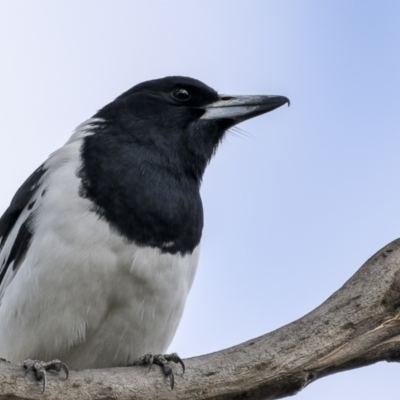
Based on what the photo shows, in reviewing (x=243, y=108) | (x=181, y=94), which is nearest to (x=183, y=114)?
(x=181, y=94)

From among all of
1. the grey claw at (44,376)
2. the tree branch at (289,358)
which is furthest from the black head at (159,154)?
the grey claw at (44,376)

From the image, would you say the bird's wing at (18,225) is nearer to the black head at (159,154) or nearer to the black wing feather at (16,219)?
the black wing feather at (16,219)

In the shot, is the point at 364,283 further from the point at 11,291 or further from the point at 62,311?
the point at 11,291

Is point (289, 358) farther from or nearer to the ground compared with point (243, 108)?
nearer to the ground

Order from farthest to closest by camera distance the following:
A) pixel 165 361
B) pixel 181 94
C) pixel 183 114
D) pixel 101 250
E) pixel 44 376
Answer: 1. pixel 181 94
2. pixel 183 114
3. pixel 101 250
4. pixel 165 361
5. pixel 44 376

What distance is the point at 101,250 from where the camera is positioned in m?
5.68

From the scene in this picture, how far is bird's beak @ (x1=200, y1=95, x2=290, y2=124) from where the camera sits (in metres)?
6.90

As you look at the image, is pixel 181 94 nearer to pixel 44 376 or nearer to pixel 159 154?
pixel 159 154

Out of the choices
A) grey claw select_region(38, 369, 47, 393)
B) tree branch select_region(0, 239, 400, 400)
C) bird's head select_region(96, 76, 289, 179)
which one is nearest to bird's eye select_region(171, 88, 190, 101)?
bird's head select_region(96, 76, 289, 179)

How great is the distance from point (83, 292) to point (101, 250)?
0.97ft

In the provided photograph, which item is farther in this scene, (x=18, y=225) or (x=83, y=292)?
(x=18, y=225)

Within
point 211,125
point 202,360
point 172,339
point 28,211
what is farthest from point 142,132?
point 202,360

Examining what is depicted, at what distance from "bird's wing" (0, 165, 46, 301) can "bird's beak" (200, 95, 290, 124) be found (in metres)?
1.42

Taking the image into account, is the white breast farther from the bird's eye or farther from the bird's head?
the bird's eye
